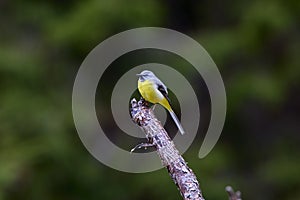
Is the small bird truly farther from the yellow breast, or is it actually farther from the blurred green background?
the blurred green background

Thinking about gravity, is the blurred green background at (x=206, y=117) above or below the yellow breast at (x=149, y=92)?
above

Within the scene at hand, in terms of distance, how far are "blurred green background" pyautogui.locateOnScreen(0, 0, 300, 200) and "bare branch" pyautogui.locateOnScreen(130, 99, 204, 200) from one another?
3.74 metres

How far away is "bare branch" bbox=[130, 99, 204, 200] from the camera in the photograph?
2.25 meters

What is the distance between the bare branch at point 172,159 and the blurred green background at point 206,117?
374 cm

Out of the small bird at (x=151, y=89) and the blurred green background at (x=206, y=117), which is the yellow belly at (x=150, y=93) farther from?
the blurred green background at (x=206, y=117)

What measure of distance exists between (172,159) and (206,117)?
5967 mm

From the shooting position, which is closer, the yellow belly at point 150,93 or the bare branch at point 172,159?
the bare branch at point 172,159

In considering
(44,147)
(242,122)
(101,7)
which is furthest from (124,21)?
(242,122)

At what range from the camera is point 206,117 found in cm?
823

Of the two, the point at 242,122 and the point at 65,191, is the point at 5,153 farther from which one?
the point at 242,122

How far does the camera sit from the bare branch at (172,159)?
2.25 metres

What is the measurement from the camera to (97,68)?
272 inches

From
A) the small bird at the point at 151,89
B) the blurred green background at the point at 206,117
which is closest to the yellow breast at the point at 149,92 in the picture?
the small bird at the point at 151,89

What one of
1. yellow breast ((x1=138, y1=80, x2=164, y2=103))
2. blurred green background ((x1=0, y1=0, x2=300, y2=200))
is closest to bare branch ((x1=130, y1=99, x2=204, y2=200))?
yellow breast ((x1=138, y1=80, x2=164, y2=103))
